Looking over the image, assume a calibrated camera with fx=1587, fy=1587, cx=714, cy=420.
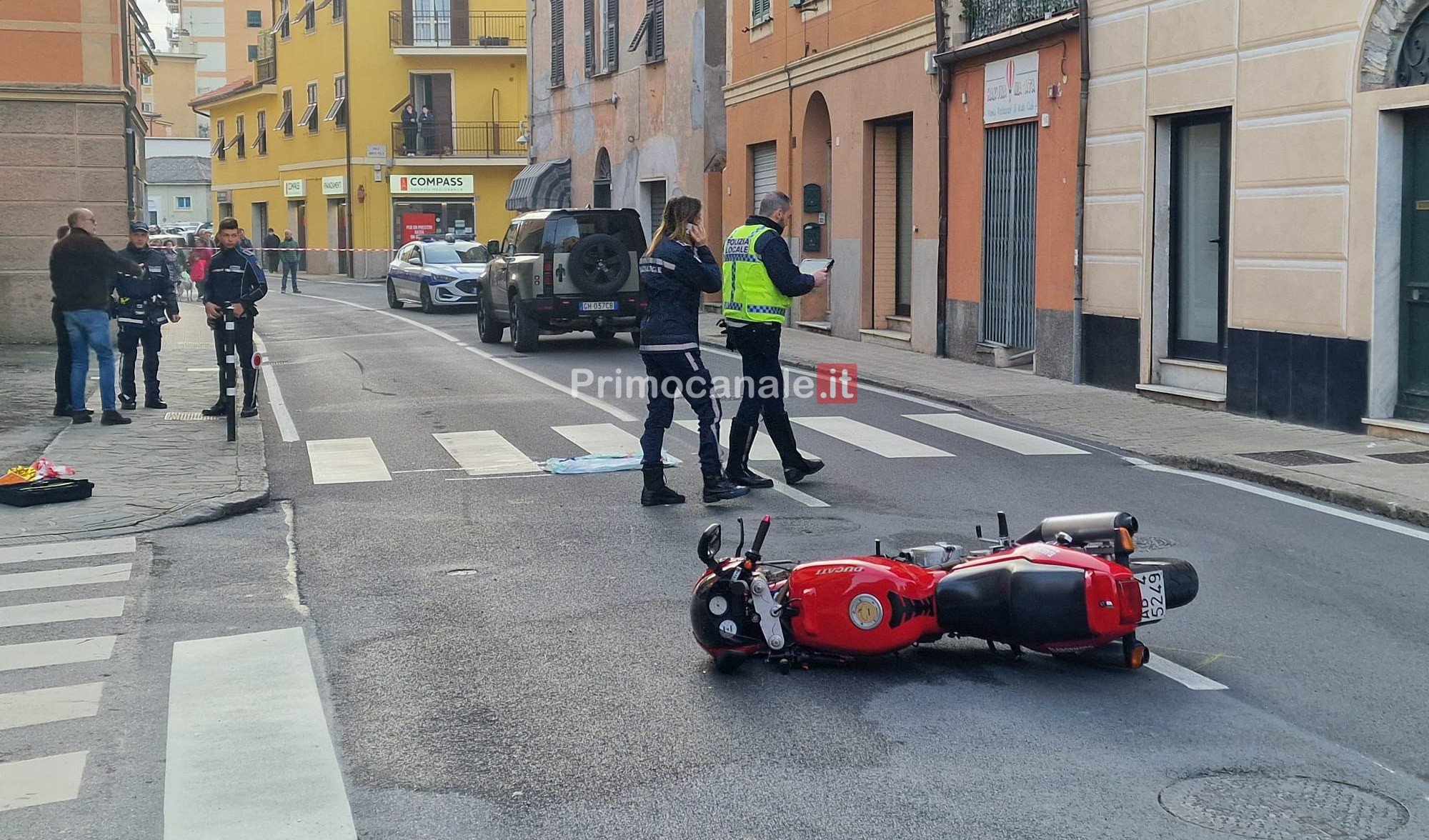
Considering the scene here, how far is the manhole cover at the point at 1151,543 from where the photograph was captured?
818cm

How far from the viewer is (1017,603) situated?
568 centimetres

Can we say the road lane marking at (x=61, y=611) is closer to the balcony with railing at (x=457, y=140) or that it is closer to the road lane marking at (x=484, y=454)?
the road lane marking at (x=484, y=454)

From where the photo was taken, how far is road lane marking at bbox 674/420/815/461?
464 inches

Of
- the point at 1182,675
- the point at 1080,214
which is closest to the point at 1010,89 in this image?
the point at 1080,214

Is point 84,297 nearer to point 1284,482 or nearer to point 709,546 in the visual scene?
point 709,546

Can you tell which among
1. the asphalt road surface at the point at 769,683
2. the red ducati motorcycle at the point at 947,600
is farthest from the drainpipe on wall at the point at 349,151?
the red ducati motorcycle at the point at 947,600

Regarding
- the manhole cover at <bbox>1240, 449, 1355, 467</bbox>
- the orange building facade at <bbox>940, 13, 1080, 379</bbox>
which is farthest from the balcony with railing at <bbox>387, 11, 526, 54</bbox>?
the manhole cover at <bbox>1240, 449, 1355, 467</bbox>

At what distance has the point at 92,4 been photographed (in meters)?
21.6

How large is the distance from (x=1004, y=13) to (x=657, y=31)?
49.2ft

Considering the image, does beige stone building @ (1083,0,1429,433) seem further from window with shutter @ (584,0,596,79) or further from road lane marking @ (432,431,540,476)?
window with shutter @ (584,0,596,79)

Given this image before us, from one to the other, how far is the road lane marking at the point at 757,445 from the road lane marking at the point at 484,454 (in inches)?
52.6

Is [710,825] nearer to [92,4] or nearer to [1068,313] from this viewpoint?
[1068,313]

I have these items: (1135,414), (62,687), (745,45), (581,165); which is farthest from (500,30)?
(62,687)

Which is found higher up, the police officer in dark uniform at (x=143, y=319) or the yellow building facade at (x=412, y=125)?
the yellow building facade at (x=412, y=125)
